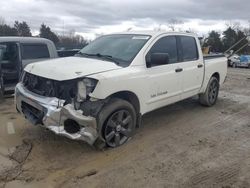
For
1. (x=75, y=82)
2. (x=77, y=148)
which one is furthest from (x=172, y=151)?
(x=75, y=82)

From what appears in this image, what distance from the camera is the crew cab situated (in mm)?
8328

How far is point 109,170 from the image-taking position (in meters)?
4.27

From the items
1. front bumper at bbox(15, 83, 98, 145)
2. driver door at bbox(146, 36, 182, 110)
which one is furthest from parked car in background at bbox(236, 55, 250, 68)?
front bumper at bbox(15, 83, 98, 145)

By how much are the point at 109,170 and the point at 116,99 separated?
1.11 meters

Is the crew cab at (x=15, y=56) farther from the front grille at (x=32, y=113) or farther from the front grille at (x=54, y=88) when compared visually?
the front grille at (x=54, y=88)

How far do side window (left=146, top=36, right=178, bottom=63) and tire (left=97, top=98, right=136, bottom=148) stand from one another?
3.97 ft

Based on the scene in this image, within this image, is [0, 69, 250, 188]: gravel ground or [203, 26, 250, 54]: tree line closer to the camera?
[0, 69, 250, 188]: gravel ground

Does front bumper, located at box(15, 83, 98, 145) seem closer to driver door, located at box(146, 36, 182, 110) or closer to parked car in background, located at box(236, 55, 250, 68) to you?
driver door, located at box(146, 36, 182, 110)

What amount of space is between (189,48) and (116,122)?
2.85 meters

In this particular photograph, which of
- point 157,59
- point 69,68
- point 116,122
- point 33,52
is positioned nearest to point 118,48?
point 157,59

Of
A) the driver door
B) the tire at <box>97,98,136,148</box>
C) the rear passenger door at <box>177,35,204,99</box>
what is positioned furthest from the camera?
the rear passenger door at <box>177,35,204,99</box>

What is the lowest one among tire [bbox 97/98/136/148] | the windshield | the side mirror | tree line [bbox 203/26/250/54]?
A: tire [bbox 97/98/136/148]

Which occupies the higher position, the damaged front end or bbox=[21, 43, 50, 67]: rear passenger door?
bbox=[21, 43, 50, 67]: rear passenger door

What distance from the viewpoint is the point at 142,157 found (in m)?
4.69
